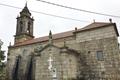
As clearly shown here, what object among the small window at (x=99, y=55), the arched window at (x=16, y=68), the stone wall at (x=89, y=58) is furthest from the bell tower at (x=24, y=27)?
the small window at (x=99, y=55)

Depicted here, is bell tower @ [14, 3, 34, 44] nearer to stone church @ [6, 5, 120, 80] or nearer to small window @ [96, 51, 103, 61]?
stone church @ [6, 5, 120, 80]

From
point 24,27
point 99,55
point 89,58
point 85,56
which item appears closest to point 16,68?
point 24,27

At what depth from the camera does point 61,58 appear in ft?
68.5

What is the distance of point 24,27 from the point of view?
111ft

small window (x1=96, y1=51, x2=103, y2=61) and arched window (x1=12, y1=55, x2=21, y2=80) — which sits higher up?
small window (x1=96, y1=51, x2=103, y2=61)

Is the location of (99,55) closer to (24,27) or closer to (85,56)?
(85,56)

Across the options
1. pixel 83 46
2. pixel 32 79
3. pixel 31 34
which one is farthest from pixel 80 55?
pixel 31 34

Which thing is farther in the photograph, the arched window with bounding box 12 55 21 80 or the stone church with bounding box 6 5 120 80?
the arched window with bounding box 12 55 21 80

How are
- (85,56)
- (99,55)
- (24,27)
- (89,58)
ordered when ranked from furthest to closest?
(24,27)
(85,56)
(89,58)
(99,55)

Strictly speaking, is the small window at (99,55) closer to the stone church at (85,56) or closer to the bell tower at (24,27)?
the stone church at (85,56)

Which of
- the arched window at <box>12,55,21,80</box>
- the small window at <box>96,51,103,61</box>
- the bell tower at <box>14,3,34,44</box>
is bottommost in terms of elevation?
the arched window at <box>12,55,21,80</box>

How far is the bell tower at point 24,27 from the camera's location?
33.1m

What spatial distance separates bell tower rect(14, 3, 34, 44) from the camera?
33.1 metres

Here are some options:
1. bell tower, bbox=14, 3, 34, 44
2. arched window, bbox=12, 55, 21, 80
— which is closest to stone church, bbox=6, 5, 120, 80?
arched window, bbox=12, 55, 21, 80
